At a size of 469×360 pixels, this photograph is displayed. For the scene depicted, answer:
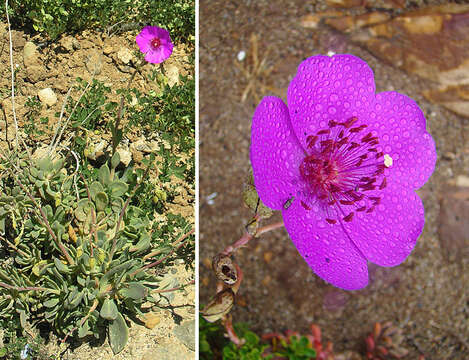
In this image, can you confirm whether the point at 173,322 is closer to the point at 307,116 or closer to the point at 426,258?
the point at 307,116

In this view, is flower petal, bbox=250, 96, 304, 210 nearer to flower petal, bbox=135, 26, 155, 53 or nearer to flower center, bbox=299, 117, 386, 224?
flower center, bbox=299, 117, 386, 224

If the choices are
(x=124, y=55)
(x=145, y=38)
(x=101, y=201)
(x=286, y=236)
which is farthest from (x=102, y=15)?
(x=286, y=236)

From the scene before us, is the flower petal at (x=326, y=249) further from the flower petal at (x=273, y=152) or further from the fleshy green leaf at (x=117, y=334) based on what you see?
the fleshy green leaf at (x=117, y=334)

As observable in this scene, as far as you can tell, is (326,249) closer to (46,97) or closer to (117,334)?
(117,334)

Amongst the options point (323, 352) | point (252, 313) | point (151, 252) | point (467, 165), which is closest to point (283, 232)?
point (252, 313)

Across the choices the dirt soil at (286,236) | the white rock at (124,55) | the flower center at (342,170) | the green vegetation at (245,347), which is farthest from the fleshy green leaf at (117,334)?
the white rock at (124,55)

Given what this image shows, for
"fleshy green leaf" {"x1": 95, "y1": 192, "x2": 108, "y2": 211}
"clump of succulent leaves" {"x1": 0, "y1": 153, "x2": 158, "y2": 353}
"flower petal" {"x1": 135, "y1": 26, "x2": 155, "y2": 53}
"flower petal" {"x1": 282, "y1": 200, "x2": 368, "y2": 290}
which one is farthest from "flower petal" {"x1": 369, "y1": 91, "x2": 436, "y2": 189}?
"flower petal" {"x1": 135, "y1": 26, "x2": 155, "y2": 53}
